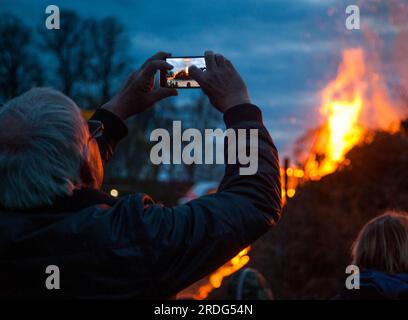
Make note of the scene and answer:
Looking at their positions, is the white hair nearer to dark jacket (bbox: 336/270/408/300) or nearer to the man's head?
the man's head

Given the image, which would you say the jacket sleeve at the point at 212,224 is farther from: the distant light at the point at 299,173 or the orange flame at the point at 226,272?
the distant light at the point at 299,173

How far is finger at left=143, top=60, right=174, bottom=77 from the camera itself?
2416 mm

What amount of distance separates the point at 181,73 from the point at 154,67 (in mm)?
119

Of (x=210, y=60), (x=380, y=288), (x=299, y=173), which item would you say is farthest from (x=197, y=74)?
(x=299, y=173)

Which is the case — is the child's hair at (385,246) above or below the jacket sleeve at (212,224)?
below

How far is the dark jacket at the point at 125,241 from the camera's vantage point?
71.5 inches

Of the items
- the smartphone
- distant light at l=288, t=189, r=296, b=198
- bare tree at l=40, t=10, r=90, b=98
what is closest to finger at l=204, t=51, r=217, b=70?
the smartphone

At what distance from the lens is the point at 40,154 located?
1.86m

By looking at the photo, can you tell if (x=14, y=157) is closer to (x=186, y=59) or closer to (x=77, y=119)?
(x=77, y=119)

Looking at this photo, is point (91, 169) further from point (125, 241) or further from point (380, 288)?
point (380, 288)

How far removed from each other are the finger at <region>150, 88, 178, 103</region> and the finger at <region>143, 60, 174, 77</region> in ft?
0.23

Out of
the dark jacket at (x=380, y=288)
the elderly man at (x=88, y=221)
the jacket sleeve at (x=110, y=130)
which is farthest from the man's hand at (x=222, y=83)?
the dark jacket at (x=380, y=288)

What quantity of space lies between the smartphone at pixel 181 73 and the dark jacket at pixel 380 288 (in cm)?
140
